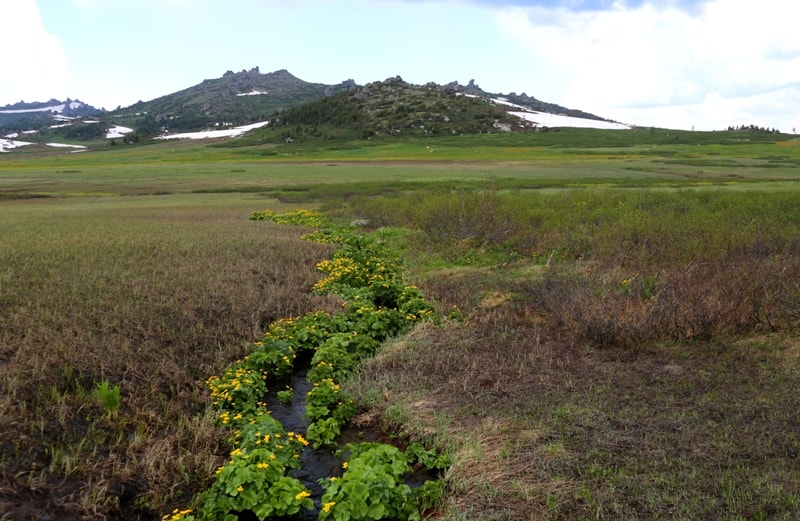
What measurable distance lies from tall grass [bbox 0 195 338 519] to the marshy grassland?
0.04 meters

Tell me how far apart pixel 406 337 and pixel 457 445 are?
15.3 ft

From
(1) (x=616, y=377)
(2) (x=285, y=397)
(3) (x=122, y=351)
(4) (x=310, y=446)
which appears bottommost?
(4) (x=310, y=446)

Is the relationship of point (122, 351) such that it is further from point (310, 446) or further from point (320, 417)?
point (310, 446)

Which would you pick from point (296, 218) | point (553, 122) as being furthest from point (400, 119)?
point (296, 218)

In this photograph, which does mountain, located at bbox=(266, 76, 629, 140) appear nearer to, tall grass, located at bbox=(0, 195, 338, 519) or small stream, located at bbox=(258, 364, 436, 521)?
tall grass, located at bbox=(0, 195, 338, 519)

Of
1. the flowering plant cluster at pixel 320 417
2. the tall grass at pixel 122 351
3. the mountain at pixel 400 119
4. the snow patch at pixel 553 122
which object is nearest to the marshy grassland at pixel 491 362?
the tall grass at pixel 122 351

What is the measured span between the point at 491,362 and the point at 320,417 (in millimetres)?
3498

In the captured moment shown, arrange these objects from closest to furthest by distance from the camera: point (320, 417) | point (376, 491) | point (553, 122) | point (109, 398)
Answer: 1. point (376, 491)
2. point (109, 398)
3. point (320, 417)
4. point (553, 122)

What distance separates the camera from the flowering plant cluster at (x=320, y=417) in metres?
6.27

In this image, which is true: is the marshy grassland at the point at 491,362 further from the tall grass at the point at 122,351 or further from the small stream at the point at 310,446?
the small stream at the point at 310,446

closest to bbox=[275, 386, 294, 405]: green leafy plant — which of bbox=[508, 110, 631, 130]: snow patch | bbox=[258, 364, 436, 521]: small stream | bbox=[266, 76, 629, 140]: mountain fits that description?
bbox=[258, 364, 436, 521]: small stream

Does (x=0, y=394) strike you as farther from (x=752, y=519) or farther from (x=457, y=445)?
(x=752, y=519)

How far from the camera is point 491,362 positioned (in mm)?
10281

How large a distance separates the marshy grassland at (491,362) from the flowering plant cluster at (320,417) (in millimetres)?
444
